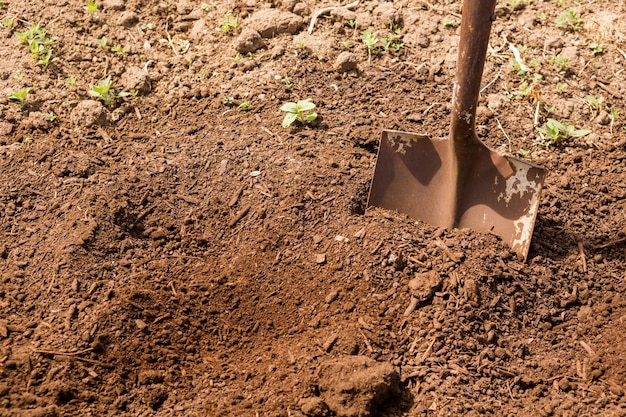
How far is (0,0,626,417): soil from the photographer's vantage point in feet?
9.70

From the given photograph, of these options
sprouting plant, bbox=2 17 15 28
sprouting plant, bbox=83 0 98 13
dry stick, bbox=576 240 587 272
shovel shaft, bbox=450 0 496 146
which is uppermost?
shovel shaft, bbox=450 0 496 146

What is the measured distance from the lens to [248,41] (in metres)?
4.36

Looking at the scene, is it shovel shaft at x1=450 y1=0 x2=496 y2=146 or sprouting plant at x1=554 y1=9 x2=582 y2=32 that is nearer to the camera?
shovel shaft at x1=450 y1=0 x2=496 y2=146

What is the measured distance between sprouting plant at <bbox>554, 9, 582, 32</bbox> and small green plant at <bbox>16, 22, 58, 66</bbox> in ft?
10.5

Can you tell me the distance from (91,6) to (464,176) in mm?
2706

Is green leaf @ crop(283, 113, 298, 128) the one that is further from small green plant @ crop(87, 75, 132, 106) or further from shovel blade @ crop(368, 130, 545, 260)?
small green plant @ crop(87, 75, 132, 106)

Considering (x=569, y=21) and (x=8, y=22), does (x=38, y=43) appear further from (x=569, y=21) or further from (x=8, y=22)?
(x=569, y=21)

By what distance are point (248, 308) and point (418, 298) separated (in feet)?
2.57

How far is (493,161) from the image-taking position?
3.44 m

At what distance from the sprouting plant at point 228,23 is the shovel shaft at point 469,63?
1.81 m

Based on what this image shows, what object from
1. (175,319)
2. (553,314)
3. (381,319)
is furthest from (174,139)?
(553,314)

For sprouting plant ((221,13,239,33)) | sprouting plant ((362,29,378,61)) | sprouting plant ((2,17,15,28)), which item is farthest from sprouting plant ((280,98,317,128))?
sprouting plant ((2,17,15,28))

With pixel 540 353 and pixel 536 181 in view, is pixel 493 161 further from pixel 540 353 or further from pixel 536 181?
pixel 540 353

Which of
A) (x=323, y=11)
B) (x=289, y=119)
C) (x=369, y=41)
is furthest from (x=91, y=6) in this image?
(x=369, y=41)
